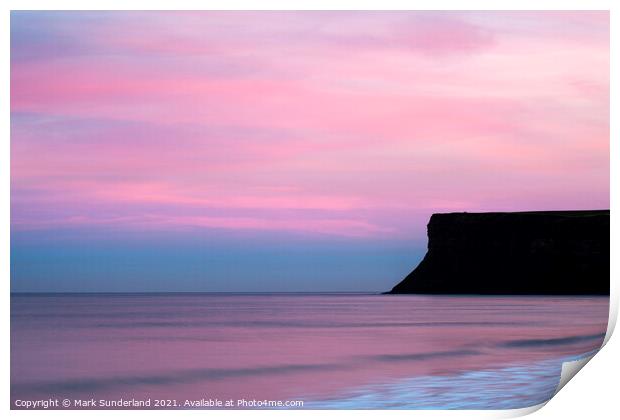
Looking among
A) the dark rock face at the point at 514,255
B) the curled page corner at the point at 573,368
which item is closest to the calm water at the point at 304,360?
the curled page corner at the point at 573,368

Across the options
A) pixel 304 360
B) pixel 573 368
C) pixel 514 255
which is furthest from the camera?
pixel 514 255

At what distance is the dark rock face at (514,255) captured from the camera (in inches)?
1419

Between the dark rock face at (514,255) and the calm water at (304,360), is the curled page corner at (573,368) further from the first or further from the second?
the dark rock face at (514,255)

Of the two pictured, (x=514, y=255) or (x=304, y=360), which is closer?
(x=304, y=360)

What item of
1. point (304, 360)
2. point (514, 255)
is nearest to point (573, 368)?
point (304, 360)

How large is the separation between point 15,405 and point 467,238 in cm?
3257

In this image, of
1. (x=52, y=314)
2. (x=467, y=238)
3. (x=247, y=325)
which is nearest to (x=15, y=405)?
(x=247, y=325)

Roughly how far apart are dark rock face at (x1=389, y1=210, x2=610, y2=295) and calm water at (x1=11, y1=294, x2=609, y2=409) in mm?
16641

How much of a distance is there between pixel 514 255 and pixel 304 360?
29.3m

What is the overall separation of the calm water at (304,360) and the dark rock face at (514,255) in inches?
655

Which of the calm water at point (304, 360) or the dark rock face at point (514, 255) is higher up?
the dark rock face at point (514, 255)

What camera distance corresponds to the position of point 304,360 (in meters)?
10.9

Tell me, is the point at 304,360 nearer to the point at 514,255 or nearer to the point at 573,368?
the point at 573,368
